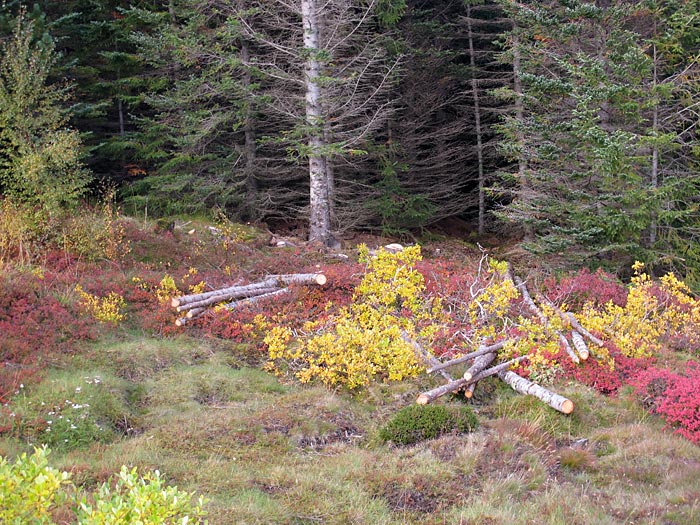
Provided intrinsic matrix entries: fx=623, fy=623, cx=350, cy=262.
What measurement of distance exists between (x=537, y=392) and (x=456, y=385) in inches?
39.5

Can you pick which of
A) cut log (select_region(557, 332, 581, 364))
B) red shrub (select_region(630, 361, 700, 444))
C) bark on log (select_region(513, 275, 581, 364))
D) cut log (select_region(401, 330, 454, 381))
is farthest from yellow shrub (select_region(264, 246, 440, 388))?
red shrub (select_region(630, 361, 700, 444))

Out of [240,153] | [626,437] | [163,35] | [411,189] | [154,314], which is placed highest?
[163,35]

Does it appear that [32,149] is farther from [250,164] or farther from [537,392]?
[537,392]

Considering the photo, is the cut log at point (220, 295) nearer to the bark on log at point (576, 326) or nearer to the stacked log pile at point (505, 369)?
the stacked log pile at point (505, 369)

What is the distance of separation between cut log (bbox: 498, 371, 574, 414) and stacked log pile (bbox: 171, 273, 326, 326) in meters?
4.32

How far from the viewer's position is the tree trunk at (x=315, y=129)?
16500 mm

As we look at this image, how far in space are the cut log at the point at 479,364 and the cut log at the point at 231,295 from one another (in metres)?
Result: 4.62

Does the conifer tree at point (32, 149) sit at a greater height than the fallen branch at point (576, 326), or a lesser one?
greater

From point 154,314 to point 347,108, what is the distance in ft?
35.2

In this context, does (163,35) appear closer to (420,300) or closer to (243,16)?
(243,16)

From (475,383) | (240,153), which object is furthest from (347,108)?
(475,383)

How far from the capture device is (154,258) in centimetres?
1386

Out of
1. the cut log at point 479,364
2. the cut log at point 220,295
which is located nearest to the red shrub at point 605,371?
the cut log at point 479,364

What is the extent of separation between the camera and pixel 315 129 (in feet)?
53.6
